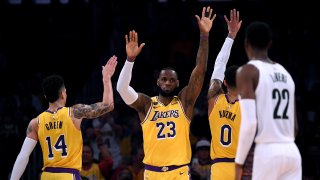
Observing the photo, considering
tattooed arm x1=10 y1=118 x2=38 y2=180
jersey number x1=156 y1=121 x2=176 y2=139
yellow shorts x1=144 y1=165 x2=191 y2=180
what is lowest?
yellow shorts x1=144 y1=165 x2=191 y2=180

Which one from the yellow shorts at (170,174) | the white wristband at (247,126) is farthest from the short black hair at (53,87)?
the white wristband at (247,126)

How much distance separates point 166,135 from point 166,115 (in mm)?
269

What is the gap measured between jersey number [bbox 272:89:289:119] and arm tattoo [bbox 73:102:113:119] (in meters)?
3.21

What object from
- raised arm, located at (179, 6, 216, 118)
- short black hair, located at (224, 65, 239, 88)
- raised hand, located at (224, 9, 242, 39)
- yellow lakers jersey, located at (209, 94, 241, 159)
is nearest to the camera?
short black hair, located at (224, 65, 239, 88)

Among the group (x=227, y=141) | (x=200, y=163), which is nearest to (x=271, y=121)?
(x=227, y=141)

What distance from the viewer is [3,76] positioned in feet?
61.4

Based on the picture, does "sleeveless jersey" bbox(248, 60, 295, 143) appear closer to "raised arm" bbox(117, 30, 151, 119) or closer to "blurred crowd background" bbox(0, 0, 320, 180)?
"raised arm" bbox(117, 30, 151, 119)

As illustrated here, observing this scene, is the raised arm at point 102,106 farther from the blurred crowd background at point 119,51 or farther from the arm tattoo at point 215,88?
the blurred crowd background at point 119,51

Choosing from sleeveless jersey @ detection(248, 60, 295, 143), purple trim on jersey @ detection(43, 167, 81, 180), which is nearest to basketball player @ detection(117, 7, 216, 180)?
purple trim on jersey @ detection(43, 167, 81, 180)

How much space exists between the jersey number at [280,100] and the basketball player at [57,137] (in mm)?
3099

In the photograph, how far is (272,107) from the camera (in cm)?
797

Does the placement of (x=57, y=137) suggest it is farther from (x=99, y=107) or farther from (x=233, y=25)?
(x=233, y=25)

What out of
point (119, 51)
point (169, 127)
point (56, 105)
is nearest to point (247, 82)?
point (169, 127)

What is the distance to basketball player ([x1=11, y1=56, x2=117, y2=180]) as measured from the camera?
10359mm
